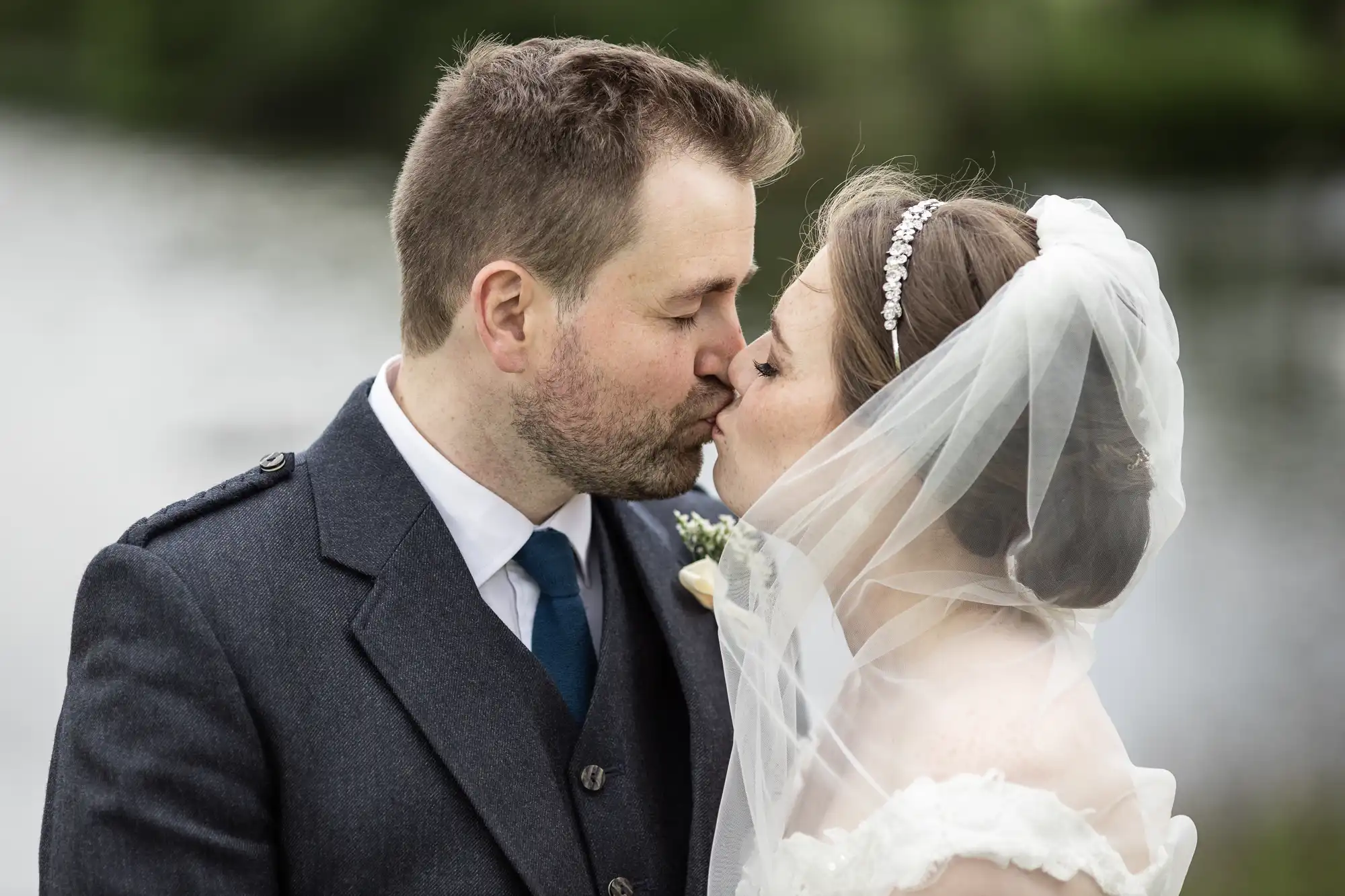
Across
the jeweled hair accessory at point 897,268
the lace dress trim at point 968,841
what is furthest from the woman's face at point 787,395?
the lace dress trim at point 968,841

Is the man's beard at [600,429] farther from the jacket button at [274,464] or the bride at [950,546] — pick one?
the jacket button at [274,464]

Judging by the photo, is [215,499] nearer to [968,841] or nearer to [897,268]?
[897,268]

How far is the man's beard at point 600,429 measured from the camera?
2.42 metres

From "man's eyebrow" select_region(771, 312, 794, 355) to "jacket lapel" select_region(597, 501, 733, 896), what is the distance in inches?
20.4

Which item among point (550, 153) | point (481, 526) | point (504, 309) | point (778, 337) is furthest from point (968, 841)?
point (550, 153)

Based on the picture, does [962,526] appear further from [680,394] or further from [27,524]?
[27,524]

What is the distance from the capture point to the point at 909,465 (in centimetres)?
213

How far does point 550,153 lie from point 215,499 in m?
0.84

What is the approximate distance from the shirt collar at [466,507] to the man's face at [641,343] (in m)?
0.12

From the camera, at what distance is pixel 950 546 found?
219cm

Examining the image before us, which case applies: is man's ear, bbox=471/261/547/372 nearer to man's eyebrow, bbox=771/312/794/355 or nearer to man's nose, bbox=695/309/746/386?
man's nose, bbox=695/309/746/386

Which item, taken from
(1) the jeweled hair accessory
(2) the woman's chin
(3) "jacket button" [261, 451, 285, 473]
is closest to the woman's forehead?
(1) the jeweled hair accessory

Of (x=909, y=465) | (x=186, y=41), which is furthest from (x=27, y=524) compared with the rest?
(x=909, y=465)

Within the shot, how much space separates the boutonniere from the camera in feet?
8.47
